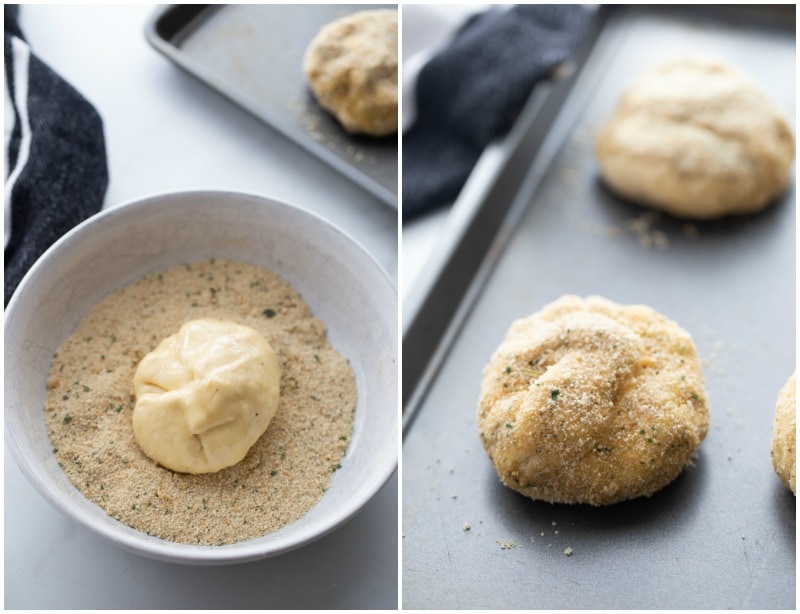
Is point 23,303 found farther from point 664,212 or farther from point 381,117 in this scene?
point 664,212

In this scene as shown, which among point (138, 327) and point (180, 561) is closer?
point (180, 561)

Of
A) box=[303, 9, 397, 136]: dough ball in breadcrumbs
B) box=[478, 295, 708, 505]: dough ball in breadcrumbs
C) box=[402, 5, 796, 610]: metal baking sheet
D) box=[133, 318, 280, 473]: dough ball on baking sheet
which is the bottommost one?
box=[402, 5, 796, 610]: metal baking sheet

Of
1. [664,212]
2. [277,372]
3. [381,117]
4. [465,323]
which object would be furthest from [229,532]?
[664,212]

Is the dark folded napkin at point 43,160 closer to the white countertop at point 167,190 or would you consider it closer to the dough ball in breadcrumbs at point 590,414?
the white countertop at point 167,190

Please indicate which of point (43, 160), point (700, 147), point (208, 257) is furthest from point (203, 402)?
point (700, 147)

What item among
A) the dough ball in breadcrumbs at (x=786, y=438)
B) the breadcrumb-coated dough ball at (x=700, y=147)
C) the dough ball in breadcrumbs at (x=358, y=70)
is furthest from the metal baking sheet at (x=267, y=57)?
the dough ball in breadcrumbs at (x=786, y=438)

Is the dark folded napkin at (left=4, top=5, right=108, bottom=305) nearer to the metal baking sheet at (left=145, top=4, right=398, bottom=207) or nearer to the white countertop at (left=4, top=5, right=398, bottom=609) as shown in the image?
the white countertop at (left=4, top=5, right=398, bottom=609)

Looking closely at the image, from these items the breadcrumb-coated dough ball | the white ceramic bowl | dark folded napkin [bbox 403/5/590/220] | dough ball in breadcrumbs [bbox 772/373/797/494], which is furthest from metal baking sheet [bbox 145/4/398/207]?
dough ball in breadcrumbs [bbox 772/373/797/494]
